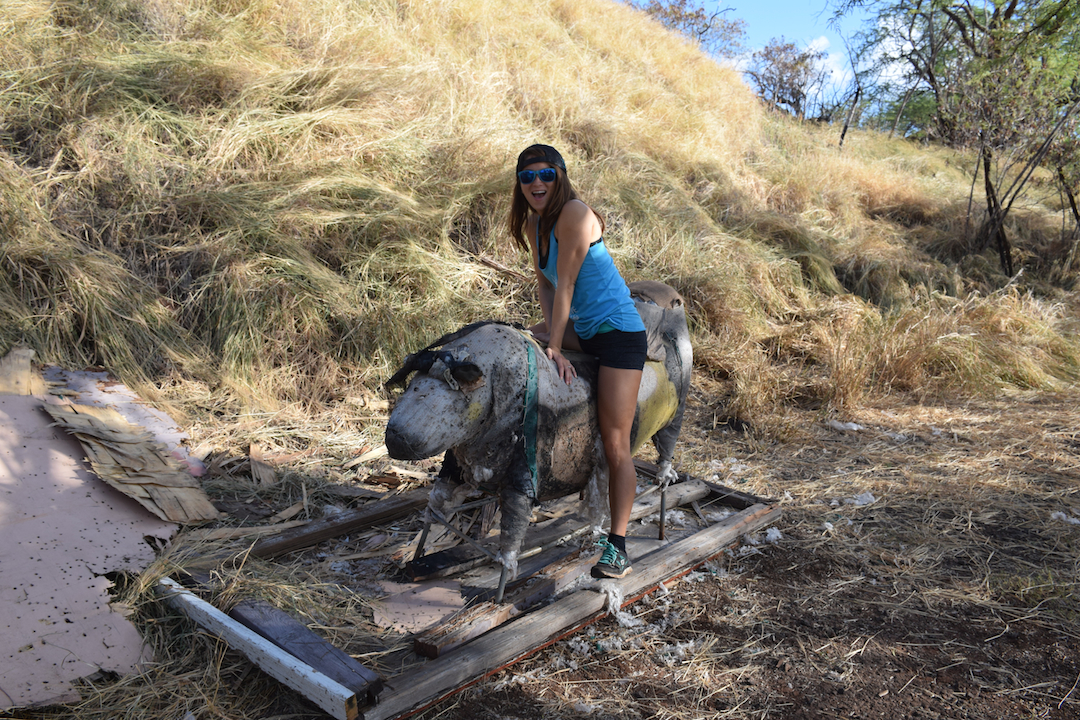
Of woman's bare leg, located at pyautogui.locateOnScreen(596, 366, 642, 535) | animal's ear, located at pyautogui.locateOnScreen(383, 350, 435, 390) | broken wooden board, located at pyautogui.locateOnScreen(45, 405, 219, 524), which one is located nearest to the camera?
animal's ear, located at pyautogui.locateOnScreen(383, 350, 435, 390)

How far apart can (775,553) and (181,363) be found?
12.7ft

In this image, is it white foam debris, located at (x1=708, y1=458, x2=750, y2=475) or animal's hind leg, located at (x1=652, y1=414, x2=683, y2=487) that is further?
white foam debris, located at (x1=708, y1=458, x2=750, y2=475)

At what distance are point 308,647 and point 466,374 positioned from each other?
3.46ft

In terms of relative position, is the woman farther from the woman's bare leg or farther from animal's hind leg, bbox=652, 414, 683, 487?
animal's hind leg, bbox=652, 414, 683, 487

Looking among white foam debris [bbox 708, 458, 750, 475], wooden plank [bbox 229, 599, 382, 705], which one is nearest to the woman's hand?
wooden plank [bbox 229, 599, 382, 705]

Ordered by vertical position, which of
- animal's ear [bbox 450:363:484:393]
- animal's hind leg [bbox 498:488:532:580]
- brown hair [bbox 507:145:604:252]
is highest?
brown hair [bbox 507:145:604:252]

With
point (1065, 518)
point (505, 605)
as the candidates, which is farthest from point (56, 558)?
point (1065, 518)

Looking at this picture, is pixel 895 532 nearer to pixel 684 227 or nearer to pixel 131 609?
pixel 131 609

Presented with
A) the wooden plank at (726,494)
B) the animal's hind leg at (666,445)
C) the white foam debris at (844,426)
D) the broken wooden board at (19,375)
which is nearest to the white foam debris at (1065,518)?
the white foam debris at (844,426)

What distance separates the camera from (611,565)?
2.83 meters

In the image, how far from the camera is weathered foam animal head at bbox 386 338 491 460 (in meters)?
2.21

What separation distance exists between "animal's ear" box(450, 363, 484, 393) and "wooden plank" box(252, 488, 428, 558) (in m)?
1.39

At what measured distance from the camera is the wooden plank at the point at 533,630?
Answer: 6.98 feet

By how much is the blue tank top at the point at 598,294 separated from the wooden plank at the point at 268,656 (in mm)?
1550
